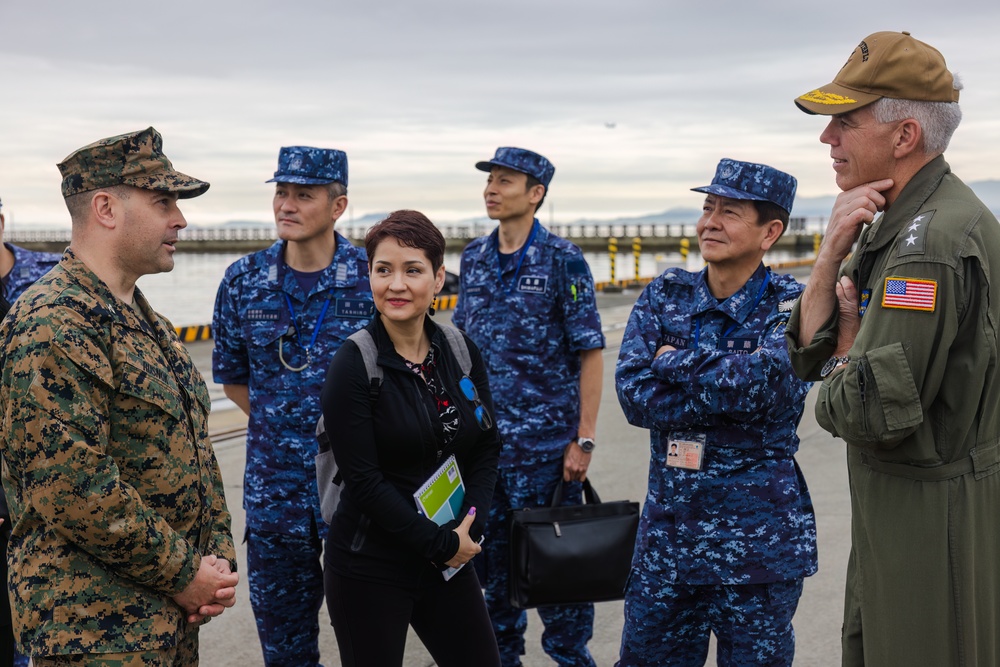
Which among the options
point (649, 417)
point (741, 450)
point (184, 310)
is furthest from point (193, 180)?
point (184, 310)

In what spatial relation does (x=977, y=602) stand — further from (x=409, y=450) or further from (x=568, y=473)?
(x=568, y=473)

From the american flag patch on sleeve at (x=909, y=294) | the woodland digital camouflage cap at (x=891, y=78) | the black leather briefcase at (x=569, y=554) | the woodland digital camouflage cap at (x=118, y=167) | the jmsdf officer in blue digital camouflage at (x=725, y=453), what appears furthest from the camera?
the black leather briefcase at (x=569, y=554)

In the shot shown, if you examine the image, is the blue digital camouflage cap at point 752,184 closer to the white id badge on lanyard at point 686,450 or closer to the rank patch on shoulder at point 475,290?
the white id badge on lanyard at point 686,450

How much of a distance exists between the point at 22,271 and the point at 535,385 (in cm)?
227

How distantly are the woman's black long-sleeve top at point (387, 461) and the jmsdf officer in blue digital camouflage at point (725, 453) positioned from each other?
25.4 inches

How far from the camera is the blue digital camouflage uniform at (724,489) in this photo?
291 centimetres

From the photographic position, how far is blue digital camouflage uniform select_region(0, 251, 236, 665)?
211 centimetres

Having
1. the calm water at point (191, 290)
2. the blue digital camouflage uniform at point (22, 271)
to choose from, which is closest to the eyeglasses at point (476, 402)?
the blue digital camouflage uniform at point (22, 271)

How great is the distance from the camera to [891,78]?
222 cm

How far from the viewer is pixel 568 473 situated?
13.1ft

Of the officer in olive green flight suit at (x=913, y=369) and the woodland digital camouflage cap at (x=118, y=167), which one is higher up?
the woodland digital camouflage cap at (x=118, y=167)

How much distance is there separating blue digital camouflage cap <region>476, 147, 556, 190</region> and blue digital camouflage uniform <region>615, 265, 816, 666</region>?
4.73 feet

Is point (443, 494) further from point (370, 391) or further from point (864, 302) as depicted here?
point (864, 302)

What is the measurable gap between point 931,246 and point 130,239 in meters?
1.91
